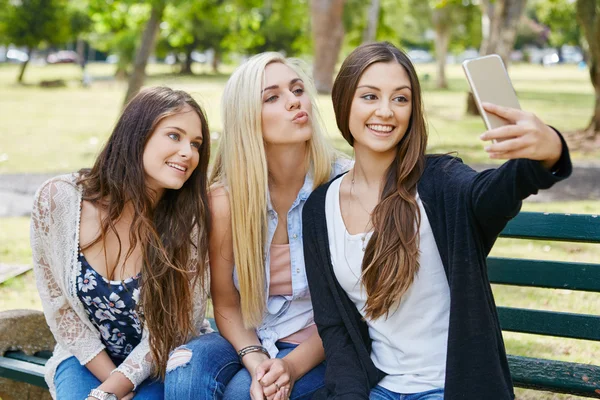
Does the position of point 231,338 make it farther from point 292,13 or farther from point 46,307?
point 292,13

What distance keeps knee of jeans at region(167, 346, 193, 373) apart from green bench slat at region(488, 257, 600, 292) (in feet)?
4.40

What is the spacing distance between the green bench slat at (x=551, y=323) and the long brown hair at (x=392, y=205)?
2.79 feet

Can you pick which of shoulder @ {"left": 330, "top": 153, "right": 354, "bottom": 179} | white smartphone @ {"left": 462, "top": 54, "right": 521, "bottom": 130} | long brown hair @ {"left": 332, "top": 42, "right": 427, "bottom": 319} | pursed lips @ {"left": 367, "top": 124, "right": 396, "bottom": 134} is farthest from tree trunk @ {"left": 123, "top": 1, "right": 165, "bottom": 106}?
white smartphone @ {"left": 462, "top": 54, "right": 521, "bottom": 130}

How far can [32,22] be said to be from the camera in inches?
1555

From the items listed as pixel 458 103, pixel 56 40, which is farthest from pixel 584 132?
pixel 56 40

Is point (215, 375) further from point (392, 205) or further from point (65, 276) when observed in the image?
point (392, 205)

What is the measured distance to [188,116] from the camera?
3172 mm

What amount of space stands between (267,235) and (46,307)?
96 centimetres

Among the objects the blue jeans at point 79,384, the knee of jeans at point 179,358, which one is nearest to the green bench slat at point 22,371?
the blue jeans at point 79,384

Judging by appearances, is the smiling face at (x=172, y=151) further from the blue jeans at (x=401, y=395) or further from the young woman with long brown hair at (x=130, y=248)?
the blue jeans at (x=401, y=395)

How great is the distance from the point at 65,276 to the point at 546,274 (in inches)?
78.2

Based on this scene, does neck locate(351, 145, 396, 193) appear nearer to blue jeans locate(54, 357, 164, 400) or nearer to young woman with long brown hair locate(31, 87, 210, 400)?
young woman with long brown hair locate(31, 87, 210, 400)

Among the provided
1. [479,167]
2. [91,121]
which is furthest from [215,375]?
[91,121]

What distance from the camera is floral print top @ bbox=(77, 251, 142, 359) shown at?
312 centimetres
